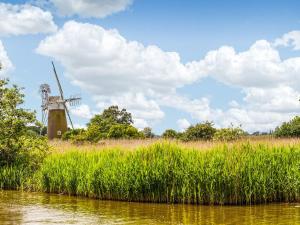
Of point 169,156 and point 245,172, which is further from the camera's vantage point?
point 169,156

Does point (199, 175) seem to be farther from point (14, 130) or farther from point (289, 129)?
point (289, 129)

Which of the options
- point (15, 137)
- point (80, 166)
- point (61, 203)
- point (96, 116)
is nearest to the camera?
point (61, 203)

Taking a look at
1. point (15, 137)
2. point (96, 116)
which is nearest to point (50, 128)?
point (96, 116)

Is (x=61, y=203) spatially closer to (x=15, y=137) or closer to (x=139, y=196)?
(x=139, y=196)

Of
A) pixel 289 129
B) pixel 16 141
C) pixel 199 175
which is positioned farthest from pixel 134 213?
pixel 289 129

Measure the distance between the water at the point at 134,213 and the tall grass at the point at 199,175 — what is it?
504 millimetres

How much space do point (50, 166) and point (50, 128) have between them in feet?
118

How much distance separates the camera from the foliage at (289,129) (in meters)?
33.7

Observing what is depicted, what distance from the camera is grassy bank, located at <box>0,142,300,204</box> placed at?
13164mm

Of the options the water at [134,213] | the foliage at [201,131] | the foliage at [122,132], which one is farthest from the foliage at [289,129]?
the water at [134,213]

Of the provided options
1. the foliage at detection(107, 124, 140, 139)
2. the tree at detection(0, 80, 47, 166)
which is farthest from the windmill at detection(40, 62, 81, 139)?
the tree at detection(0, 80, 47, 166)

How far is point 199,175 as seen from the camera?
43.6 ft

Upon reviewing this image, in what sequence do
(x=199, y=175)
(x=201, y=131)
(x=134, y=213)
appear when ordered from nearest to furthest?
(x=134, y=213) < (x=199, y=175) < (x=201, y=131)

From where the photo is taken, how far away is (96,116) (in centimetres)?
5756
